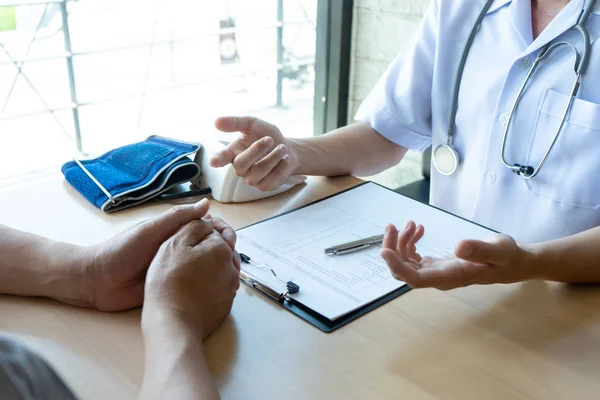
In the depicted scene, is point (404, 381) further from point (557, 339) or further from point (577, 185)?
point (577, 185)

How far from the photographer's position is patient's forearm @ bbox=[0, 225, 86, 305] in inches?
30.4

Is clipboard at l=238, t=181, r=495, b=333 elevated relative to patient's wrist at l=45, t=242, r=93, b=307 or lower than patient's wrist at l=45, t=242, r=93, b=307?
lower

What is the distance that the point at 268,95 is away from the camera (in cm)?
326

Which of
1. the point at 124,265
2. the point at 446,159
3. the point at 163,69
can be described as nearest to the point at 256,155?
the point at 124,265

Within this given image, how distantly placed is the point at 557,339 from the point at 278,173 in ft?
1.77

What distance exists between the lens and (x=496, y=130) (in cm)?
115

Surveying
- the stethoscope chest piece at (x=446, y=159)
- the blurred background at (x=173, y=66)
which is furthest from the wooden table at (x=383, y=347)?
the blurred background at (x=173, y=66)

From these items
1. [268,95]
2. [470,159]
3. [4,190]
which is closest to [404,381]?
[470,159]

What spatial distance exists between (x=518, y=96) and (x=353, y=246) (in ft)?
1.47

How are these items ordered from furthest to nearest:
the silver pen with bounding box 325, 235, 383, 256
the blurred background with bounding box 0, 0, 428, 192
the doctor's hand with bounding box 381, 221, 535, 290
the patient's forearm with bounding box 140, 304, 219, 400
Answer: the blurred background with bounding box 0, 0, 428, 192 → the silver pen with bounding box 325, 235, 383, 256 → the doctor's hand with bounding box 381, 221, 535, 290 → the patient's forearm with bounding box 140, 304, 219, 400

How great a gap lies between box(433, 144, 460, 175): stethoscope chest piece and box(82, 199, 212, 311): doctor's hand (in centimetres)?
67

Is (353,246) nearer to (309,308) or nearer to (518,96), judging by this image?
(309,308)

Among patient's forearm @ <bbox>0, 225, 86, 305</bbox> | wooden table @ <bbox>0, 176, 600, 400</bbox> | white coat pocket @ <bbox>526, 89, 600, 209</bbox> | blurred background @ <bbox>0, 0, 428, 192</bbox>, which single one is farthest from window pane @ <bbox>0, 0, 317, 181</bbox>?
wooden table @ <bbox>0, 176, 600, 400</bbox>

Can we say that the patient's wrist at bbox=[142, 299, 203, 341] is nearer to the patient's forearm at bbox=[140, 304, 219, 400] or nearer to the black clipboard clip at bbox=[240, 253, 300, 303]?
the patient's forearm at bbox=[140, 304, 219, 400]
